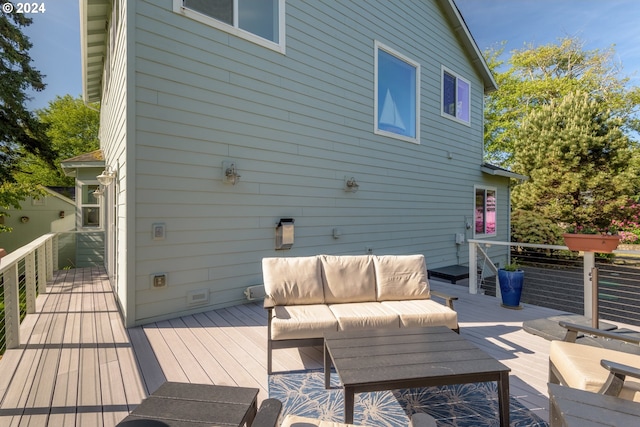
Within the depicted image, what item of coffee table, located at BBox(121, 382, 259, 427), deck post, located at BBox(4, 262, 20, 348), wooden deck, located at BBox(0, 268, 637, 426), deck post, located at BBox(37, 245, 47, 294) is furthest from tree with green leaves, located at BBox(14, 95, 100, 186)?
coffee table, located at BBox(121, 382, 259, 427)

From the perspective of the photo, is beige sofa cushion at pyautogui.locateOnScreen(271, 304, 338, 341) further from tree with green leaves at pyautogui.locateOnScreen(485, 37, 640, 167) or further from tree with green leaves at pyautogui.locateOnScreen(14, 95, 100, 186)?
tree with green leaves at pyautogui.locateOnScreen(14, 95, 100, 186)

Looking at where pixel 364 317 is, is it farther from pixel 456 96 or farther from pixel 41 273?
pixel 456 96

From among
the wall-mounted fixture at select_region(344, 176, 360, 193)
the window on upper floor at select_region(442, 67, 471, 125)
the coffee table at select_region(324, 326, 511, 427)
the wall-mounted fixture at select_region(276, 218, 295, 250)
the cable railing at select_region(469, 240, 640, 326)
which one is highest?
the window on upper floor at select_region(442, 67, 471, 125)

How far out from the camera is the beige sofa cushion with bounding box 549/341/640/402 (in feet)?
5.48

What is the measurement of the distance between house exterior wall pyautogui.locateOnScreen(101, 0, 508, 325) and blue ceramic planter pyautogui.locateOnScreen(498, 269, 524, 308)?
8.10ft

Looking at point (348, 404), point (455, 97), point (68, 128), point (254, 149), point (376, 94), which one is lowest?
point (348, 404)

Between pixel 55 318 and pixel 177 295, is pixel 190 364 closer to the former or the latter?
pixel 177 295

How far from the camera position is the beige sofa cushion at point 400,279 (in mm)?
3488

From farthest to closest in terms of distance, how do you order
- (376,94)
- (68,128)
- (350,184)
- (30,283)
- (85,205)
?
(68,128) → (85,205) → (376,94) → (350,184) → (30,283)

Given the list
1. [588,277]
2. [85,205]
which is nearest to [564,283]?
[588,277]

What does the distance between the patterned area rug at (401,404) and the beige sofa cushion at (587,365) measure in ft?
1.35

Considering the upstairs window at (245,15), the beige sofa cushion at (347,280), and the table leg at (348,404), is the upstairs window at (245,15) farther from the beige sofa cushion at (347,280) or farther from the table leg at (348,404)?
the table leg at (348,404)

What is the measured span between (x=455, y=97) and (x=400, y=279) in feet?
23.1

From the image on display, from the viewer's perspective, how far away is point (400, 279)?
3.53 metres
